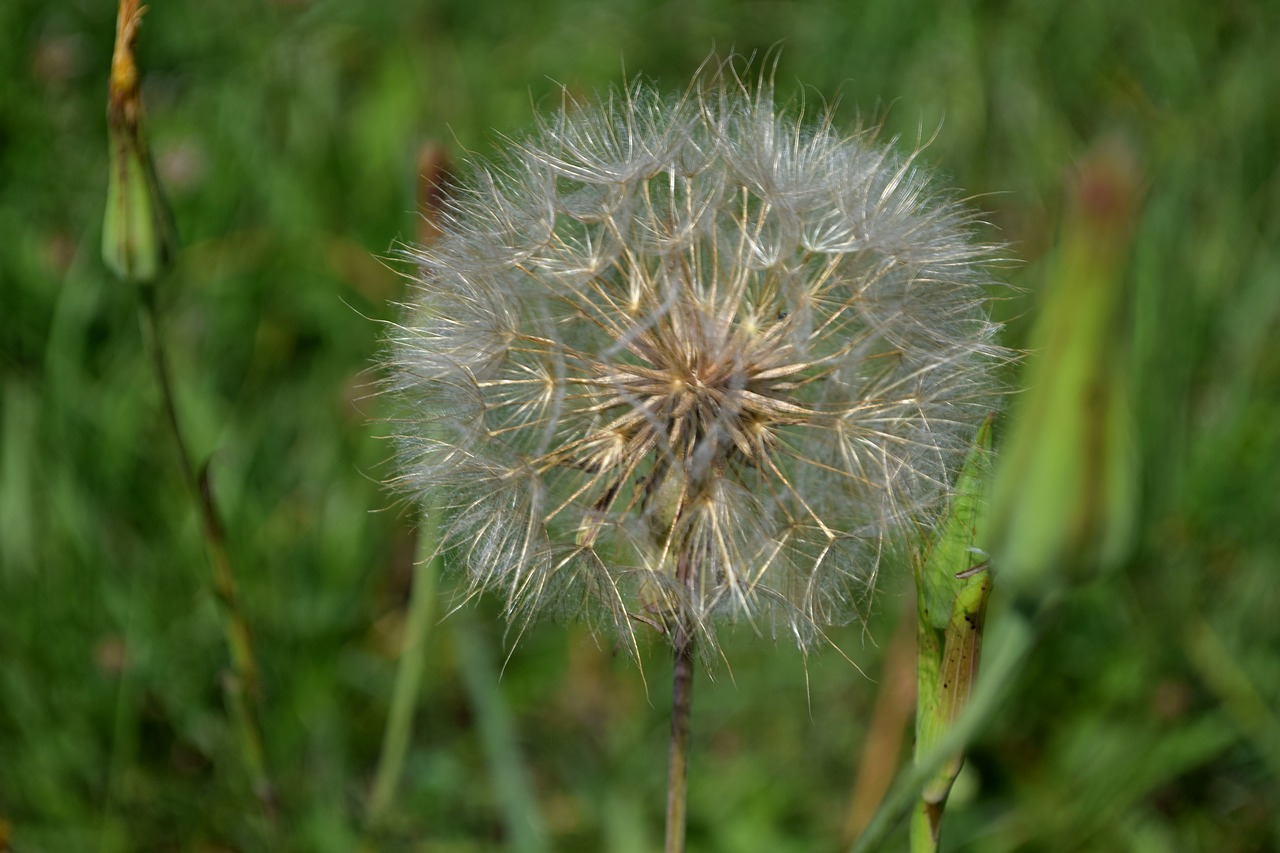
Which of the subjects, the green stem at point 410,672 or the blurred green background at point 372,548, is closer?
the green stem at point 410,672

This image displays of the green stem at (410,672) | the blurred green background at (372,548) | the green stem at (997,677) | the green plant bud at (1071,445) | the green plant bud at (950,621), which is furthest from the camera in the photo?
the blurred green background at (372,548)

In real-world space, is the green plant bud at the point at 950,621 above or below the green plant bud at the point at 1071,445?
below

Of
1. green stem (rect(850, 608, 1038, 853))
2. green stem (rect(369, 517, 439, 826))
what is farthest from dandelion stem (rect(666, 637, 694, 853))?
green stem (rect(369, 517, 439, 826))

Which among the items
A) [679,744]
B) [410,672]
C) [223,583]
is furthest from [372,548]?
[679,744]

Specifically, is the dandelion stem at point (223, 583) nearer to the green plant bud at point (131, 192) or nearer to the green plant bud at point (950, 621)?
the green plant bud at point (131, 192)

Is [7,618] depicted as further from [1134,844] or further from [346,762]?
[1134,844]

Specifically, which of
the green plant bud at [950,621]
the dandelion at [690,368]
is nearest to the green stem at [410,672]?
the dandelion at [690,368]

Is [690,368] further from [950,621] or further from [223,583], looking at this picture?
[223,583]

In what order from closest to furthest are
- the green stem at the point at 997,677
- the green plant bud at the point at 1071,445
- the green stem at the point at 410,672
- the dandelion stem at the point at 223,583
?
the green plant bud at the point at 1071,445, the green stem at the point at 997,677, the dandelion stem at the point at 223,583, the green stem at the point at 410,672
